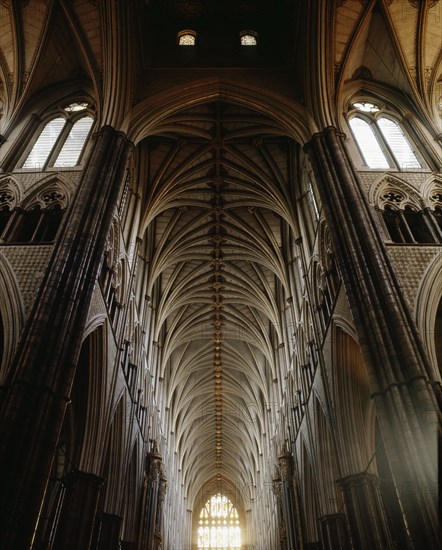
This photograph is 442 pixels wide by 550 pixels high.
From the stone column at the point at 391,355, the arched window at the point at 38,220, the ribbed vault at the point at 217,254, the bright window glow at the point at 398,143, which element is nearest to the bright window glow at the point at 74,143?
the arched window at the point at 38,220

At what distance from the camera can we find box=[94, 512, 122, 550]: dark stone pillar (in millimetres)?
13078

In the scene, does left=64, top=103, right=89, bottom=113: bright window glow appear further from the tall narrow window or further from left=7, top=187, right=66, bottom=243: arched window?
left=7, top=187, right=66, bottom=243: arched window

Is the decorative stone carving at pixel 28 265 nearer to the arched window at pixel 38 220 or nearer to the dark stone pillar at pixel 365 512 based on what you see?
the arched window at pixel 38 220

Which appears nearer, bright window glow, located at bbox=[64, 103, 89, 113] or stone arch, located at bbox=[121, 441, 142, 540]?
stone arch, located at bbox=[121, 441, 142, 540]

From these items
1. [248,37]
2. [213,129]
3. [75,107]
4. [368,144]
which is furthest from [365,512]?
[248,37]

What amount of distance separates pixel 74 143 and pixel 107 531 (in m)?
13.1

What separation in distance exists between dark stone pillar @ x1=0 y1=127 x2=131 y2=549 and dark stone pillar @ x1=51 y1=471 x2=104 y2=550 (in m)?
2.93

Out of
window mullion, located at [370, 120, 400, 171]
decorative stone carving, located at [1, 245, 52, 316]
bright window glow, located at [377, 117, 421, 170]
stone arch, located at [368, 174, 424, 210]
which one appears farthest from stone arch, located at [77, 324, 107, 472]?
bright window glow, located at [377, 117, 421, 170]

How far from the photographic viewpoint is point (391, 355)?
8.95m

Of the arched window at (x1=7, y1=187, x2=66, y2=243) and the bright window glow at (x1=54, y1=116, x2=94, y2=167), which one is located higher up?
the bright window glow at (x1=54, y1=116, x2=94, y2=167)

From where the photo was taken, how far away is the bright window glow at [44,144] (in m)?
14.7

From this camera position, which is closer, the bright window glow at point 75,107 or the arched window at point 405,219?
the arched window at point 405,219

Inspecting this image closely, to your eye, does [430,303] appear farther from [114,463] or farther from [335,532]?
[114,463]

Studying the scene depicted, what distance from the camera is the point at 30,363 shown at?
8531 millimetres
